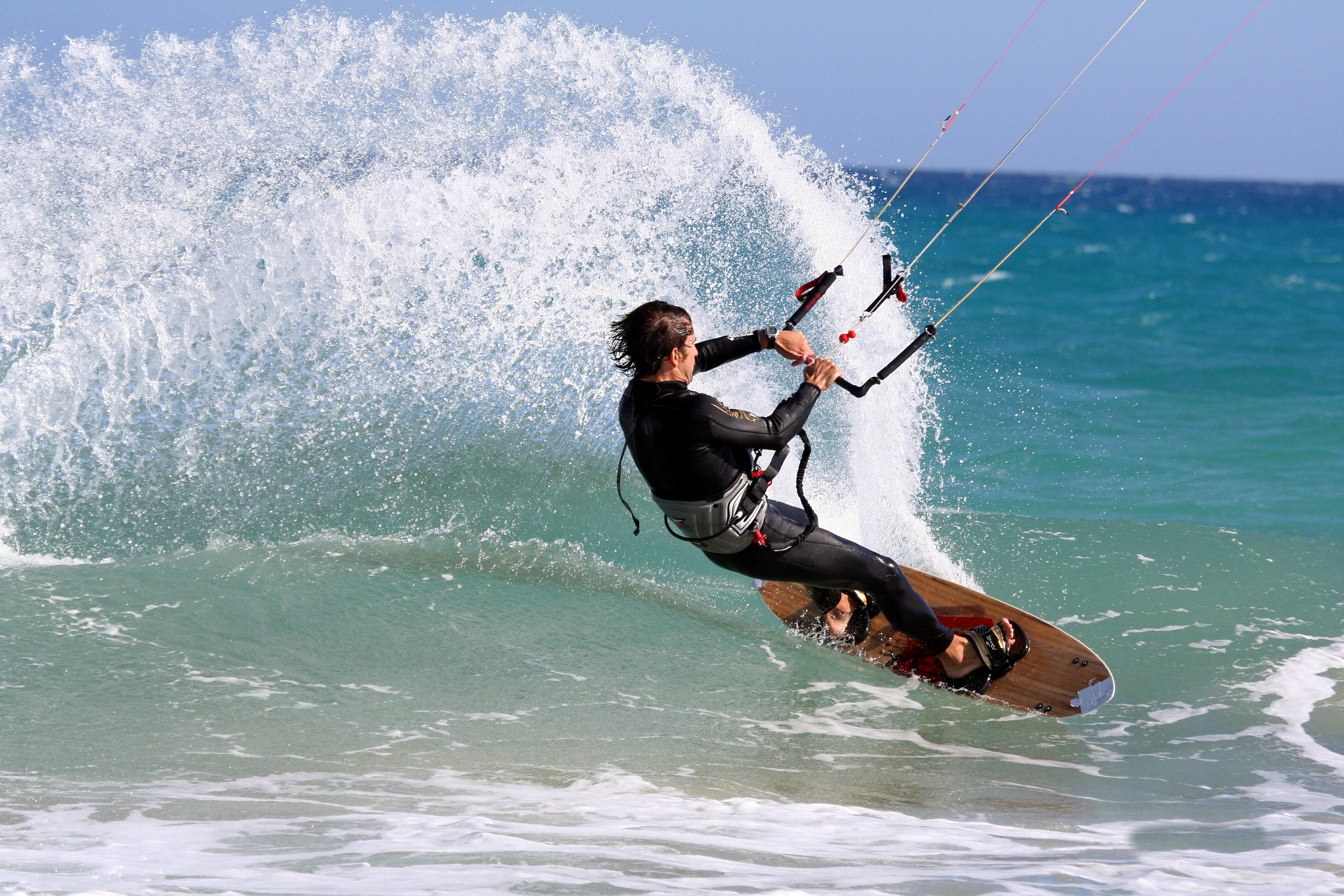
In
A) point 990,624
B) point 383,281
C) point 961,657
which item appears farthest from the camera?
point 383,281

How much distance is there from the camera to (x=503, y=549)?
244 inches

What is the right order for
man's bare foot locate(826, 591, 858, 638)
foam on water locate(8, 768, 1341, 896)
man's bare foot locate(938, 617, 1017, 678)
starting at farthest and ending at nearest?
1. man's bare foot locate(826, 591, 858, 638)
2. man's bare foot locate(938, 617, 1017, 678)
3. foam on water locate(8, 768, 1341, 896)

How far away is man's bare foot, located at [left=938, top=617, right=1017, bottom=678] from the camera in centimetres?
475

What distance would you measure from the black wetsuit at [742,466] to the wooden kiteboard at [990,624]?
49 cm

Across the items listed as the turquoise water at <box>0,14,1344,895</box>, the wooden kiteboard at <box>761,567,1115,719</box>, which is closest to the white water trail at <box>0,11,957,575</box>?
the turquoise water at <box>0,14,1344,895</box>

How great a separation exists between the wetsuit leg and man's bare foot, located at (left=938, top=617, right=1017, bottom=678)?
28 centimetres

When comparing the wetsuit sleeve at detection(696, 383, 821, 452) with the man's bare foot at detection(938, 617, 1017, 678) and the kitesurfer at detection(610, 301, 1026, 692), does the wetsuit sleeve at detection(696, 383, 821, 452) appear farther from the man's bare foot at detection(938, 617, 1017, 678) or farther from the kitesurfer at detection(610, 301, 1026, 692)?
the man's bare foot at detection(938, 617, 1017, 678)

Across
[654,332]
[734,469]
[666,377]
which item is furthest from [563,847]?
[654,332]

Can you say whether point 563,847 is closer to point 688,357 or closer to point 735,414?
point 735,414

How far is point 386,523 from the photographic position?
643 cm

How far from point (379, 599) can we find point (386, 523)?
3.54 ft

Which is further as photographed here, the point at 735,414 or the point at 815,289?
the point at 815,289

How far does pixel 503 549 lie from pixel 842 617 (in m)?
2.08

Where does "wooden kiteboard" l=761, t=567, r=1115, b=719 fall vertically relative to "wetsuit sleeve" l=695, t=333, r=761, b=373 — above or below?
below
